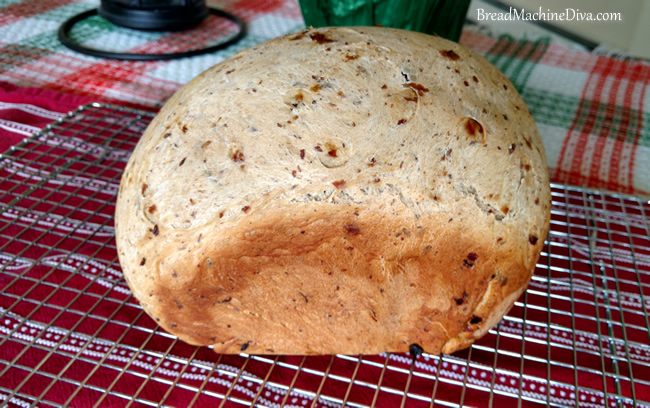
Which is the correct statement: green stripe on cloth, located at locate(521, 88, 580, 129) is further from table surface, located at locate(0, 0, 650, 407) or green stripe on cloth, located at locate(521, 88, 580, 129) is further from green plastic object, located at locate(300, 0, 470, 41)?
green plastic object, located at locate(300, 0, 470, 41)

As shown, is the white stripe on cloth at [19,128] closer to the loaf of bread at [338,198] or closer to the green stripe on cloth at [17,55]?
the green stripe on cloth at [17,55]

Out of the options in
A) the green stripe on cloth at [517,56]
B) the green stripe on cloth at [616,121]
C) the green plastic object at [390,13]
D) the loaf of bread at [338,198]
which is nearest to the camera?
the loaf of bread at [338,198]

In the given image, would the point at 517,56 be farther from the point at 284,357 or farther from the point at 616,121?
the point at 284,357

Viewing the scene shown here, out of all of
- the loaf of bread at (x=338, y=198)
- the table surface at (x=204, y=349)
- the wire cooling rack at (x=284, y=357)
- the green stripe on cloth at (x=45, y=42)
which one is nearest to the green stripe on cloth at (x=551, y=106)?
the table surface at (x=204, y=349)

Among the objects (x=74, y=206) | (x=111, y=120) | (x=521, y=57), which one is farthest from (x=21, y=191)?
(x=521, y=57)

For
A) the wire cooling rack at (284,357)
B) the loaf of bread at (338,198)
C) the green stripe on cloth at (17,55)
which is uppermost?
the loaf of bread at (338,198)

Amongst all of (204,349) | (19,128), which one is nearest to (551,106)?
(204,349)

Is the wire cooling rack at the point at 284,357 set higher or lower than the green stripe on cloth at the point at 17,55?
lower
